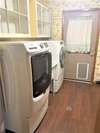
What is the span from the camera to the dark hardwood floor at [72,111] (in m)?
1.91

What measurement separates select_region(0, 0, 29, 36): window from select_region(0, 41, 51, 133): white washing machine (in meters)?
0.50

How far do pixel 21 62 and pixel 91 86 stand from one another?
258cm

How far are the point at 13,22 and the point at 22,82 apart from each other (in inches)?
41.9

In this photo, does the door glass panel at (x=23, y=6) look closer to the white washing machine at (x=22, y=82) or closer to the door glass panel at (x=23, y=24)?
the door glass panel at (x=23, y=24)

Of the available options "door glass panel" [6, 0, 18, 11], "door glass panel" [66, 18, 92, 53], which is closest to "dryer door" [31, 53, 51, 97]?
"door glass panel" [6, 0, 18, 11]

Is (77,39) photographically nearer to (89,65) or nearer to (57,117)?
(89,65)

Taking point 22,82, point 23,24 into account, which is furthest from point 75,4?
point 22,82

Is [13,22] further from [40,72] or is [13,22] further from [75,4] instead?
[75,4]

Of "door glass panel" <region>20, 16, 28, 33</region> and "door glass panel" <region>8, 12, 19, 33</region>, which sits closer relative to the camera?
"door glass panel" <region>8, 12, 19, 33</region>

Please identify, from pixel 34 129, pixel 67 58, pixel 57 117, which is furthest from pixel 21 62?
pixel 67 58

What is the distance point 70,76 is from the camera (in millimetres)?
3826

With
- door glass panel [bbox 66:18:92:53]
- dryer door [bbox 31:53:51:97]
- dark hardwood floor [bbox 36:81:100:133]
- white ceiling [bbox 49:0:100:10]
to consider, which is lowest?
dark hardwood floor [bbox 36:81:100:133]

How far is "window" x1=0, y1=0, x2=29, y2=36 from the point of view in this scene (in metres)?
1.74

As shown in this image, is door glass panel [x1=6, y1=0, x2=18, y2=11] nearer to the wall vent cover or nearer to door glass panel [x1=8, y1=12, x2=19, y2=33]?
door glass panel [x1=8, y1=12, x2=19, y2=33]
